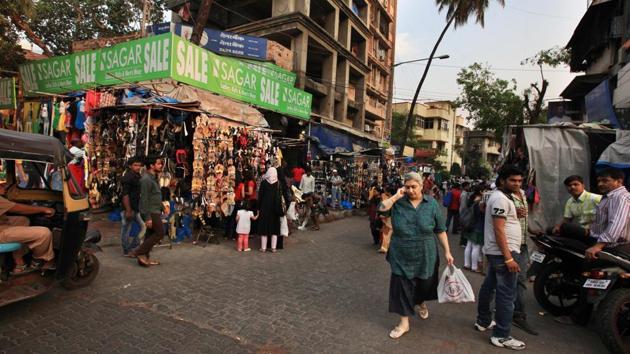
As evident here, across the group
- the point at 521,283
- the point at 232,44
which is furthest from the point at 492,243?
the point at 232,44

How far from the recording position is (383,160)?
17.5 meters

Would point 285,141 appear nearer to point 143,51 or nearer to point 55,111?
point 143,51

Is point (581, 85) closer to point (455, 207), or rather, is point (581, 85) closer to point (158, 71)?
point (455, 207)

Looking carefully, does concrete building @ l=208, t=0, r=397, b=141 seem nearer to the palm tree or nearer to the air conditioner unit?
the palm tree

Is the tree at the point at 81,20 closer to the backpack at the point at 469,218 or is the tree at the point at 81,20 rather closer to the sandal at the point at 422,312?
the backpack at the point at 469,218

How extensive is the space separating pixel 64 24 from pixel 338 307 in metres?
22.6

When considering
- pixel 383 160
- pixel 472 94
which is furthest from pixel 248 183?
pixel 472 94

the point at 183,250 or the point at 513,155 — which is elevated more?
the point at 513,155

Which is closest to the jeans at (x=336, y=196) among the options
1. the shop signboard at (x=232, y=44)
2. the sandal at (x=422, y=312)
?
the shop signboard at (x=232, y=44)

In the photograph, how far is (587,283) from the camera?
3754 millimetres

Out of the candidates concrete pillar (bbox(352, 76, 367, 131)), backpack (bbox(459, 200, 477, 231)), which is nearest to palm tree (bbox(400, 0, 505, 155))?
concrete pillar (bbox(352, 76, 367, 131))

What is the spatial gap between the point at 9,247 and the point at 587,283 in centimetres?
585

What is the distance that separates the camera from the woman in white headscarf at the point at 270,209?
730cm

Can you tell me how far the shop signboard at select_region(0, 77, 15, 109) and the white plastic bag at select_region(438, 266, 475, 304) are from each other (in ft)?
40.0
